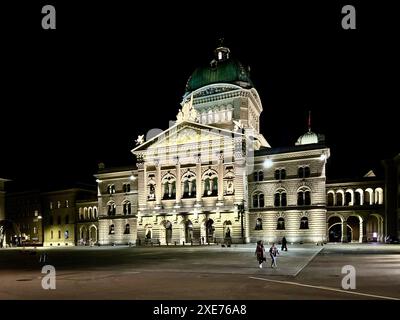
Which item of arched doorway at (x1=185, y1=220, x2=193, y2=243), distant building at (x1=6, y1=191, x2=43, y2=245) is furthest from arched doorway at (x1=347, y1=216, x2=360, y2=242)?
distant building at (x1=6, y1=191, x2=43, y2=245)

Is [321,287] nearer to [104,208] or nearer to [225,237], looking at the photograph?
[225,237]

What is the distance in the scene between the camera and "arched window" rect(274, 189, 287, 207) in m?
71.8

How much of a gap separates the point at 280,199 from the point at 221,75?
2559cm

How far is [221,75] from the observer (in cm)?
8444

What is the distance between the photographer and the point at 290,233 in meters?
70.4

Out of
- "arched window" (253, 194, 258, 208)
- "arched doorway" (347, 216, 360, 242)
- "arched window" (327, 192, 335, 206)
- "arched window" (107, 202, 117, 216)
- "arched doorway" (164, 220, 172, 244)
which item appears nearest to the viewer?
"arched window" (253, 194, 258, 208)

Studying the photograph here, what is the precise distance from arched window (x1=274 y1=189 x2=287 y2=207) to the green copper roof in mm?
20617

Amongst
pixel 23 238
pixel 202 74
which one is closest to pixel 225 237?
pixel 202 74

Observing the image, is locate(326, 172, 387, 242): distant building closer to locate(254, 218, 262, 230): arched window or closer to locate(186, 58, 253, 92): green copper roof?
locate(254, 218, 262, 230): arched window

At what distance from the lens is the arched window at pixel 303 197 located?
70188 mm

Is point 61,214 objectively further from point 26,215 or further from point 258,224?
point 258,224
